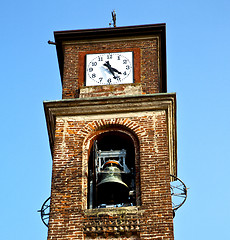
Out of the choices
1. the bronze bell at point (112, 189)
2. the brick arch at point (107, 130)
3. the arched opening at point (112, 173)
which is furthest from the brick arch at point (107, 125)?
the bronze bell at point (112, 189)

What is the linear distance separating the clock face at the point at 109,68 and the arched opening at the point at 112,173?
196 centimetres

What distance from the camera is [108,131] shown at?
22.5m

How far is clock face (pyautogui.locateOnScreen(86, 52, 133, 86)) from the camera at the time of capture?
2377 centimetres

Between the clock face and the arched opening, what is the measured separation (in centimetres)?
196

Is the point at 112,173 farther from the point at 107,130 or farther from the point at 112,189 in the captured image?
the point at 107,130

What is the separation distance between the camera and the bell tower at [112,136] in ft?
65.9

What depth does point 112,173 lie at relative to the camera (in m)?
21.0

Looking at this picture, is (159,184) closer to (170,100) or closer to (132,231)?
(132,231)

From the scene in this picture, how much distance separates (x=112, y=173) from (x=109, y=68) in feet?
13.9

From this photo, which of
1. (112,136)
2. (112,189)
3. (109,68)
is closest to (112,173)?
(112,189)

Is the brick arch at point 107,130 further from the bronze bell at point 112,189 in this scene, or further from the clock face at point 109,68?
the clock face at point 109,68

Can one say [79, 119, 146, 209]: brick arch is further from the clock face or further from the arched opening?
the clock face

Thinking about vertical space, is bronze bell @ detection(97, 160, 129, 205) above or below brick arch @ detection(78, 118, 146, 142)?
below

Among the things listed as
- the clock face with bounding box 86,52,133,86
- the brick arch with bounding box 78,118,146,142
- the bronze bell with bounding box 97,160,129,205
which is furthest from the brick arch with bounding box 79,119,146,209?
the clock face with bounding box 86,52,133,86
